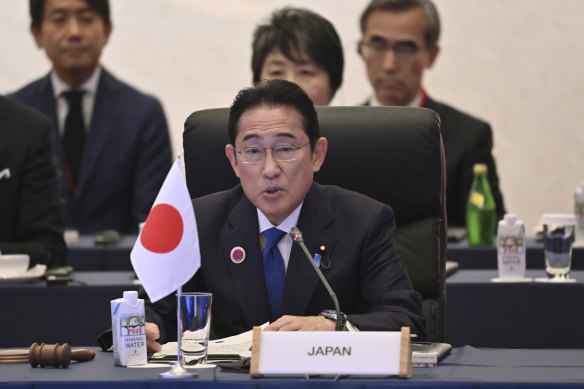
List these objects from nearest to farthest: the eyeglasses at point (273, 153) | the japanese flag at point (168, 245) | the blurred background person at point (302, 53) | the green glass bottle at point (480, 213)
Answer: the japanese flag at point (168, 245) → the eyeglasses at point (273, 153) → the blurred background person at point (302, 53) → the green glass bottle at point (480, 213)

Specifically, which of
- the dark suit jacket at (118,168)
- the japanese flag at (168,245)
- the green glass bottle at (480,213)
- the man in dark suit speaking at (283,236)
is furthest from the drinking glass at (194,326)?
the dark suit jacket at (118,168)

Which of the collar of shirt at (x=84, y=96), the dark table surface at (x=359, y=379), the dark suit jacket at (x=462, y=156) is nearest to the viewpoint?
the dark table surface at (x=359, y=379)

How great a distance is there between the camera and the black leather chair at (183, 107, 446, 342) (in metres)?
2.65

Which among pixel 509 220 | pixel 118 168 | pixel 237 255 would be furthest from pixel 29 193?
pixel 509 220

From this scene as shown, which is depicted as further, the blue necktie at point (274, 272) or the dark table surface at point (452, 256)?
the dark table surface at point (452, 256)

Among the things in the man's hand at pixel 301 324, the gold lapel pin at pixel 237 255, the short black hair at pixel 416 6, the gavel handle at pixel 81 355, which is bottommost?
the gavel handle at pixel 81 355

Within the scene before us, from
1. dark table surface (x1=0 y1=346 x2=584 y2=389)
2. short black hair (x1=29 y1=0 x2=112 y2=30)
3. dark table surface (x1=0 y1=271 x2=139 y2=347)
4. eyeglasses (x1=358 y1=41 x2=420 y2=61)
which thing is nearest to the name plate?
dark table surface (x1=0 y1=346 x2=584 y2=389)

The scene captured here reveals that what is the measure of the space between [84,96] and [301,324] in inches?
126

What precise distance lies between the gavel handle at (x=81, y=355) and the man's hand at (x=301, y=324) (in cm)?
35

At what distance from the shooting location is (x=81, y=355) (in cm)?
208

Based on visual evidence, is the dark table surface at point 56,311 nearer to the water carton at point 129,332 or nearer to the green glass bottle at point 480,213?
the water carton at point 129,332

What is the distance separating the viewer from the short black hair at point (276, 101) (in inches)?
99.5

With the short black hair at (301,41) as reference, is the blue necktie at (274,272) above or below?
below

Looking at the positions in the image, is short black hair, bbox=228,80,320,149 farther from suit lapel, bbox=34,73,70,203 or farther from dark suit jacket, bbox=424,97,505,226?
suit lapel, bbox=34,73,70,203
